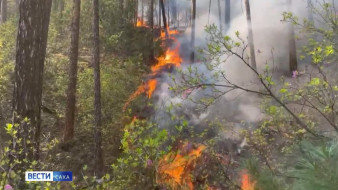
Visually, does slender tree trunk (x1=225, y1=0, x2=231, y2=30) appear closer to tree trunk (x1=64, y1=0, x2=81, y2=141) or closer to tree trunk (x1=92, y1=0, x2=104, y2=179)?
tree trunk (x1=64, y1=0, x2=81, y2=141)

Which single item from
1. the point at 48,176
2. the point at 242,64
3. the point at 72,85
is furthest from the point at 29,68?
the point at 242,64

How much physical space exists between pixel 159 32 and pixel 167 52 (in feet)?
17.3

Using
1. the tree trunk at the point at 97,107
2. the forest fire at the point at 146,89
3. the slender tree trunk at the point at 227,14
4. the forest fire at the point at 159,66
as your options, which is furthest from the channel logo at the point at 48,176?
the slender tree trunk at the point at 227,14

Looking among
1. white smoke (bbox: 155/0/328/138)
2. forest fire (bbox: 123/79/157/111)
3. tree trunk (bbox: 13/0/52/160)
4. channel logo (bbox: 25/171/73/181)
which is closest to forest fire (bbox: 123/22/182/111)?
forest fire (bbox: 123/79/157/111)

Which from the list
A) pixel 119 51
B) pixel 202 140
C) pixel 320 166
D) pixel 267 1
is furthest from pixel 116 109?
pixel 267 1

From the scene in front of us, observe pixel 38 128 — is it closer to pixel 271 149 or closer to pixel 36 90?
pixel 36 90

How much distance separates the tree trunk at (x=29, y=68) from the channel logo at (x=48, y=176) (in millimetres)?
502

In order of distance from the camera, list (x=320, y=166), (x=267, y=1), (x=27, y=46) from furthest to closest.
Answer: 1. (x=267, y=1)
2. (x=27, y=46)
3. (x=320, y=166)

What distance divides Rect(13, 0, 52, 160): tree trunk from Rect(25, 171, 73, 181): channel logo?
0.50m

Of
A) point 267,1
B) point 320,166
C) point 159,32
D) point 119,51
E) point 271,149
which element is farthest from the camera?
point 159,32

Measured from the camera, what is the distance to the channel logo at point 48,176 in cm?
380

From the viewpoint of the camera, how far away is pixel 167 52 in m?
26.2

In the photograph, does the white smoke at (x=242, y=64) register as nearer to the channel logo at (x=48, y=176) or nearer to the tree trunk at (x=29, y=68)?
the tree trunk at (x=29, y=68)

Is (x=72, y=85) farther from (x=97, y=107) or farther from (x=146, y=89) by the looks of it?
(x=146, y=89)
